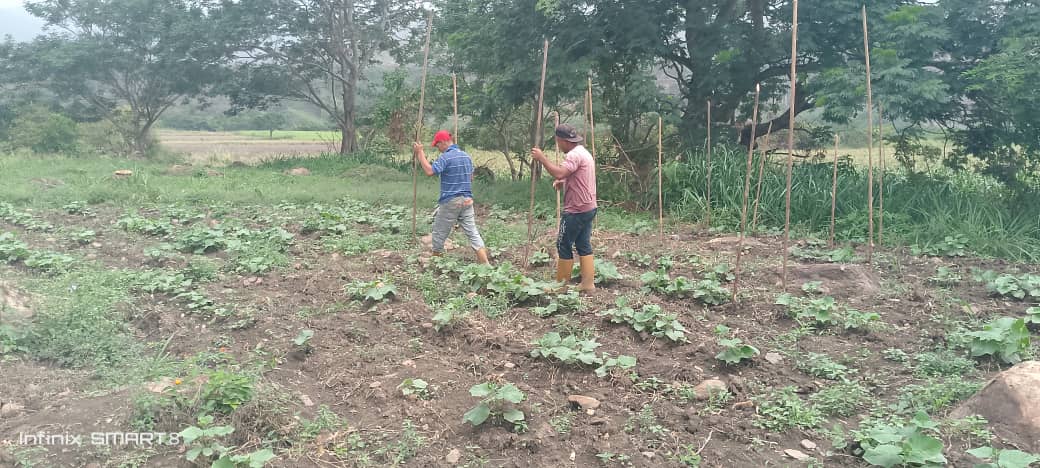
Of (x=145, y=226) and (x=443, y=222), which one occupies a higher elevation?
(x=443, y=222)

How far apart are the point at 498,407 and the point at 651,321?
5.26 ft

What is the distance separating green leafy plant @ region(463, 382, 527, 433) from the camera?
3463 millimetres

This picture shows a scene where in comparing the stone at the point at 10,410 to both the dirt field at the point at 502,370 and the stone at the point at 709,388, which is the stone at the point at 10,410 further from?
the stone at the point at 709,388

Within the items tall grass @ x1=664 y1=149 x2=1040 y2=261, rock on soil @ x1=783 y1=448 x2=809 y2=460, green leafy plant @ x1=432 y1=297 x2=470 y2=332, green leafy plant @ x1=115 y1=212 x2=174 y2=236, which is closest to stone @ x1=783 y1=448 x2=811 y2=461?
rock on soil @ x1=783 y1=448 x2=809 y2=460

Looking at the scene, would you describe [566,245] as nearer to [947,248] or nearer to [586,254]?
[586,254]

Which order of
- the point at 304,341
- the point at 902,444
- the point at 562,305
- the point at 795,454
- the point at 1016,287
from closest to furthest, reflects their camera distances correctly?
1. the point at 902,444
2. the point at 795,454
3. the point at 304,341
4. the point at 562,305
5. the point at 1016,287

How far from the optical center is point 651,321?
15.7ft

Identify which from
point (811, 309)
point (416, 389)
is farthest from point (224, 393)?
point (811, 309)

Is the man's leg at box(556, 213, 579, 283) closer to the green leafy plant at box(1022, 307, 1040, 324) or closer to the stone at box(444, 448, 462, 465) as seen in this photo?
the stone at box(444, 448, 462, 465)

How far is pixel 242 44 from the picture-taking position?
67.1 feet

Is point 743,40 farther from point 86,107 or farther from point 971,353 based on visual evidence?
point 86,107

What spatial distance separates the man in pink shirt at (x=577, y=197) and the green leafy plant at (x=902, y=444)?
2.70 meters

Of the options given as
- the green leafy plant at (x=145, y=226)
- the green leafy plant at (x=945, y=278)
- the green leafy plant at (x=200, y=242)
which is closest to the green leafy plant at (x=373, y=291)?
the green leafy plant at (x=200, y=242)

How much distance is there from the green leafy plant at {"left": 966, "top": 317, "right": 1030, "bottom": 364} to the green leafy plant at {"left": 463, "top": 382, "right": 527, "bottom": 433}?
2.85 metres
